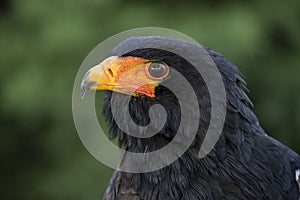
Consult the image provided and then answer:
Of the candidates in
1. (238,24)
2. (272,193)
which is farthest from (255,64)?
(272,193)

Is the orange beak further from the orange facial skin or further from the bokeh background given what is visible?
the bokeh background

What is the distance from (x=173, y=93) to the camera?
130 inches

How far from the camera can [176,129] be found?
327cm

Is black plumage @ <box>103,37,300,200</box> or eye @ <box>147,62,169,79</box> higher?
eye @ <box>147,62,169,79</box>

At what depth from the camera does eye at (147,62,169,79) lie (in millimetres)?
3314

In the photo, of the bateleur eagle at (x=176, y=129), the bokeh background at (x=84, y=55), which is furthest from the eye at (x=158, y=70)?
the bokeh background at (x=84, y=55)

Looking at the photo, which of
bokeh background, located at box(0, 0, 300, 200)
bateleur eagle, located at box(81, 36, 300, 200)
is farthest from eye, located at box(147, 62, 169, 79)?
bokeh background, located at box(0, 0, 300, 200)

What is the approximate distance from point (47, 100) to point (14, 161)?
1.31 metres

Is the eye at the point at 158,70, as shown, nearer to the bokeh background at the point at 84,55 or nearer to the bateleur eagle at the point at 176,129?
the bateleur eagle at the point at 176,129

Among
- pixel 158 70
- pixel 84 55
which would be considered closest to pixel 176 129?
pixel 158 70

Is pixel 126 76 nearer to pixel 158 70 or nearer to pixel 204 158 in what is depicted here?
pixel 158 70

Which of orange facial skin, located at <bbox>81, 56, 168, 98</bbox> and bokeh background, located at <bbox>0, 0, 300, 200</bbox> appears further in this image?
bokeh background, located at <bbox>0, 0, 300, 200</bbox>

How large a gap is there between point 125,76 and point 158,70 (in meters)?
0.19

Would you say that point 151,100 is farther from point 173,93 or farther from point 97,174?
point 97,174
